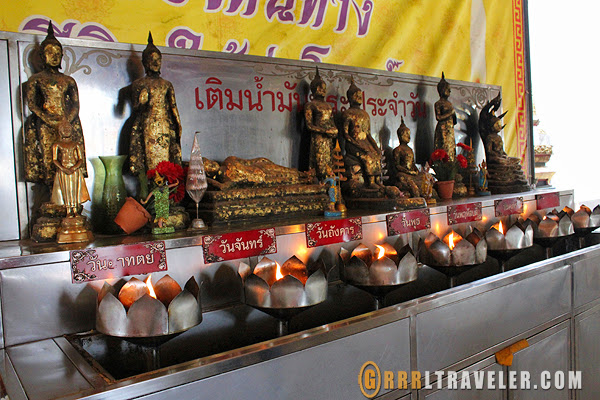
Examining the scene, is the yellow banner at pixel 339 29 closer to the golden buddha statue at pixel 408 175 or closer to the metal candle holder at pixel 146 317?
the golden buddha statue at pixel 408 175

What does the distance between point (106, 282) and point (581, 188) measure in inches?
223

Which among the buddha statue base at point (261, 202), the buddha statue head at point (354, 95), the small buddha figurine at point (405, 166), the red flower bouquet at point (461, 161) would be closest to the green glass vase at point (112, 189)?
the buddha statue base at point (261, 202)

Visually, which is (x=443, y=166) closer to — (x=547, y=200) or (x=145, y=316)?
(x=547, y=200)

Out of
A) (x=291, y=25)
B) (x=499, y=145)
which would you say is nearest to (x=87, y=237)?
(x=291, y=25)

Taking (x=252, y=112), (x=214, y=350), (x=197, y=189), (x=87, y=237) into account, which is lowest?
(x=214, y=350)

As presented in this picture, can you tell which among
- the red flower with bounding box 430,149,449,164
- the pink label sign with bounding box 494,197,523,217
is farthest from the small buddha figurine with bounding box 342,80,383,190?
the pink label sign with bounding box 494,197,523,217

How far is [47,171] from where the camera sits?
1721 millimetres

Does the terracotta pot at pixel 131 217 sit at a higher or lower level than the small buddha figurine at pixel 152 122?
lower

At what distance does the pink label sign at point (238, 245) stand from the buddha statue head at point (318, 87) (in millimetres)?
1031

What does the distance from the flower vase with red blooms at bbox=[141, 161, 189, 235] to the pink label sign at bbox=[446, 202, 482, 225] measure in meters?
1.35

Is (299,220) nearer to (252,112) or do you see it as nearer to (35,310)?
(252,112)

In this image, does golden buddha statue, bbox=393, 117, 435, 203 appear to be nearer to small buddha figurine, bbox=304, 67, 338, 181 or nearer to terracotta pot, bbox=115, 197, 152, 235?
small buddha figurine, bbox=304, 67, 338, 181

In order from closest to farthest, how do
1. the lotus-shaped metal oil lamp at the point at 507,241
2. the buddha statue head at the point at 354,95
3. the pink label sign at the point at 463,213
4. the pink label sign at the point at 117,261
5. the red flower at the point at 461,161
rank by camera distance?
1. the pink label sign at the point at 117,261
2. the lotus-shaped metal oil lamp at the point at 507,241
3. the pink label sign at the point at 463,213
4. the buddha statue head at the point at 354,95
5. the red flower at the point at 461,161

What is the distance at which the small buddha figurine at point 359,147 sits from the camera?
8.36 feet
